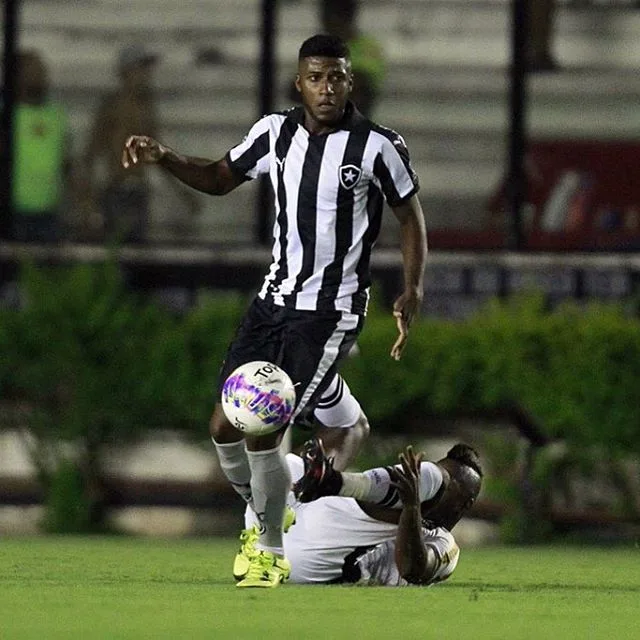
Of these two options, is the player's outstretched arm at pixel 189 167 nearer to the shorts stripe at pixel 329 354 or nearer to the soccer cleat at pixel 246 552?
the shorts stripe at pixel 329 354

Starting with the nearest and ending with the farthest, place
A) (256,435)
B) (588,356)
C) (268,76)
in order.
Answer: (256,435)
(588,356)
(268,76)

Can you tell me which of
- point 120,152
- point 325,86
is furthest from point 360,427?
point 120,152

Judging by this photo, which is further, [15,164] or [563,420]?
[15,164]

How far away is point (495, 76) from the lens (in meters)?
14.7

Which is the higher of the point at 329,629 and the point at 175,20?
the point at 175,20

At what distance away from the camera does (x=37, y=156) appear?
14789 millimetres

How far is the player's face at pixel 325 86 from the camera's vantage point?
29.8ft

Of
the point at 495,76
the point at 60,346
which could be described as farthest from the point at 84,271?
the point at 495,76

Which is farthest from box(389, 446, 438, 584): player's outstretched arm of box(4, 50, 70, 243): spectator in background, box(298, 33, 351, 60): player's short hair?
box(4, 50, 70, 243): spectator in background

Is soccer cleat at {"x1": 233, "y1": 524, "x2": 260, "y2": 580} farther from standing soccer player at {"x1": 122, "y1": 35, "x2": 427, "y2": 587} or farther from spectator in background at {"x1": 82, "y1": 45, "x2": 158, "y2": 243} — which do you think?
spectator in background at {"x1": 82, "y1": 45, "x2": 158, "y2": 243}

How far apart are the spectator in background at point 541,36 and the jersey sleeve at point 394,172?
5.59 meters

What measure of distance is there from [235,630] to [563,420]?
6606 millimetres

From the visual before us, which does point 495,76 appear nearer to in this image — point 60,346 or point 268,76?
point 268,76

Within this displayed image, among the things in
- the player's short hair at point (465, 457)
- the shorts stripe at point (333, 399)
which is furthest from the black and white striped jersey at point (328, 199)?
the player's short hair at point (465, 457)
